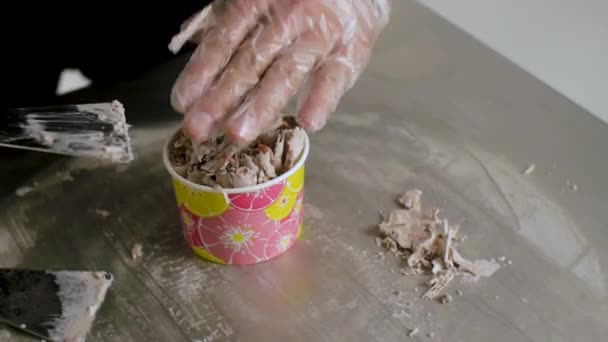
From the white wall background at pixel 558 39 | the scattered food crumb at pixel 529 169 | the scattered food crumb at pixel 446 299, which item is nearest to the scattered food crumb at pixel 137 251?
the scattered food crumb at pixel 446 299

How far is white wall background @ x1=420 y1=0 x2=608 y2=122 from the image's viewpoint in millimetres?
1175

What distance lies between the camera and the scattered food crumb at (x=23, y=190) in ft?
2.95

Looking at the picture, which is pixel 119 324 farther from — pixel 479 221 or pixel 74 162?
pixel 479 221

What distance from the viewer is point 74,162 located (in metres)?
0.96

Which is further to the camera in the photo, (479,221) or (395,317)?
(479,221)

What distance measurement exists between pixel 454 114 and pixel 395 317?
42 centimetres

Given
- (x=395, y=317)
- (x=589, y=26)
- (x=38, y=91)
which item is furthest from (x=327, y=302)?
(x=589, y=26)

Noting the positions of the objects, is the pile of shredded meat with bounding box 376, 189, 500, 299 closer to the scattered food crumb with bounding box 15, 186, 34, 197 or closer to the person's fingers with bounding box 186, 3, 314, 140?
the person's fingers with bounding box 186, 3, 314, 140

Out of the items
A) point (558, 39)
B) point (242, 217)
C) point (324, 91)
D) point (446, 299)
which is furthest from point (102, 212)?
point (558, 39)

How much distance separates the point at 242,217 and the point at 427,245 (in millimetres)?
237

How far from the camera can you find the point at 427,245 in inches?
31.5

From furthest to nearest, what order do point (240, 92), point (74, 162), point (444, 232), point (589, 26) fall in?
point (589, 26)
point (74, 162)
point (444, 232)
point (240, 92)

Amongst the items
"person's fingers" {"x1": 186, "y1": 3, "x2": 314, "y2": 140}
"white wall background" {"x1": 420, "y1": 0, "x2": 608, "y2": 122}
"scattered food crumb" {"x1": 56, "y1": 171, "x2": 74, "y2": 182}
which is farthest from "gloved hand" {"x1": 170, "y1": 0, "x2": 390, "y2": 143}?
"white wall background" {"x1": 420, "y1": 0, "x2": 608, "y2": 122}

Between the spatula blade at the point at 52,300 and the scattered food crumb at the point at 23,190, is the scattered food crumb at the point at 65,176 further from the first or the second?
the spatula blade at the point at 52,300
